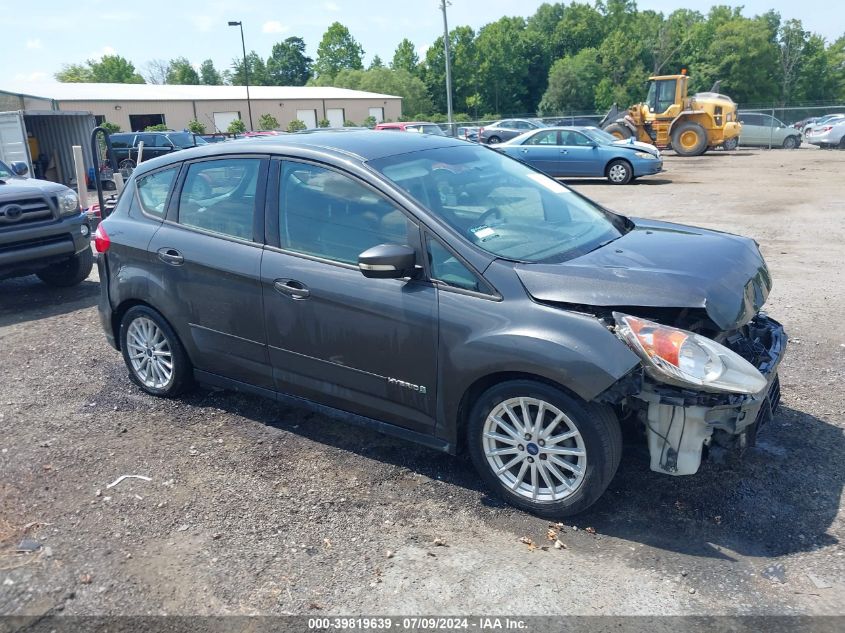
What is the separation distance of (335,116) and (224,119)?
10914mm

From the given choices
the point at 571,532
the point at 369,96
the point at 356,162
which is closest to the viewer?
the point at 571,532

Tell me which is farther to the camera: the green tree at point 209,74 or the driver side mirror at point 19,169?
the green tree at point 209,74

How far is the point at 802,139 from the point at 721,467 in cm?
3438

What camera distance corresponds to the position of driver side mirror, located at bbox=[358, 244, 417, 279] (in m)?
3.58

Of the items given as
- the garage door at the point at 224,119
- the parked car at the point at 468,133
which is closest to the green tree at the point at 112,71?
the garage door at the point at 224,119

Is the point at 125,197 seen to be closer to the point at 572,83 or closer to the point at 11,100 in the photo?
the point at 11,100

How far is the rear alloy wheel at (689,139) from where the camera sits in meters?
27.1

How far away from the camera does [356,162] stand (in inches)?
160

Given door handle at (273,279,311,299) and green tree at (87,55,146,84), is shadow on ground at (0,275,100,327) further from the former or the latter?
green tree at (87,55,146,84)

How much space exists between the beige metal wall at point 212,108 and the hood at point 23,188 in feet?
123

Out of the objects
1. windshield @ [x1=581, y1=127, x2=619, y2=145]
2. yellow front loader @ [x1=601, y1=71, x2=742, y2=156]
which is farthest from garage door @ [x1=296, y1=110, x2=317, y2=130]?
windshield @ [x1=581, y1=127, x2=619, y2=145]

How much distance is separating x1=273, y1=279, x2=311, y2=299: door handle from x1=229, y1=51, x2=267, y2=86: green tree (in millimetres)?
102081

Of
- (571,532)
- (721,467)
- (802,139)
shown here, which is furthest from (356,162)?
(802,139)

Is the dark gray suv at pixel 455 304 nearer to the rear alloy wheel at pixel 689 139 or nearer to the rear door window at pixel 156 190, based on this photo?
the rear door window at pixel 156 190
